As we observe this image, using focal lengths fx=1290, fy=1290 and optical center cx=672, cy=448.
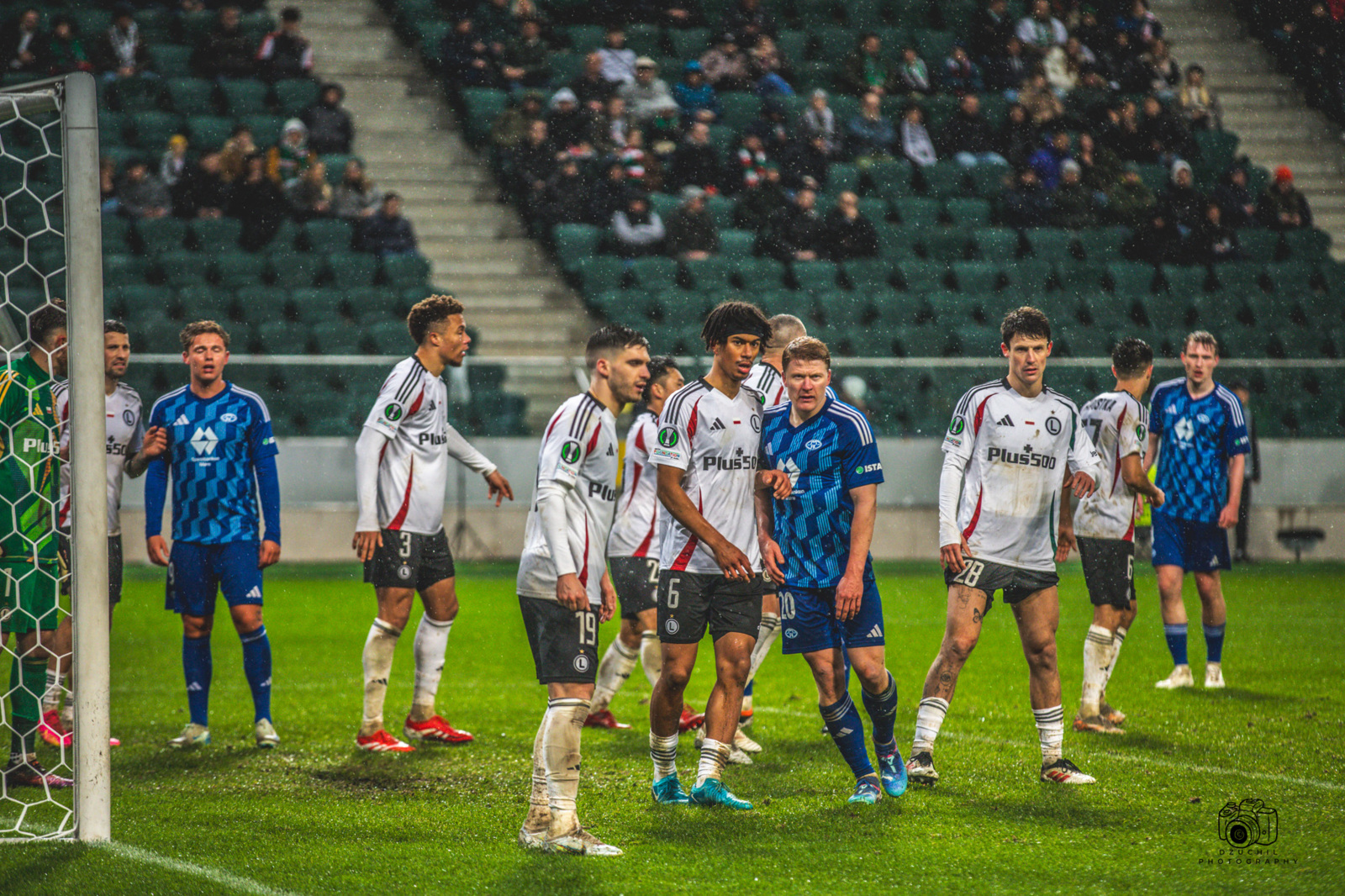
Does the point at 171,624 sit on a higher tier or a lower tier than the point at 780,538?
lower

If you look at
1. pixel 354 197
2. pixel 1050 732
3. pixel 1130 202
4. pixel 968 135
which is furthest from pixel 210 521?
pixel 1130 202

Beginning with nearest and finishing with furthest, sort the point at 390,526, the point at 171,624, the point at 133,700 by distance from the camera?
the point at 390,526 → the point at 133,700 → the point at 171,624

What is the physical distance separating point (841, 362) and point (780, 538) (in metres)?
9.46

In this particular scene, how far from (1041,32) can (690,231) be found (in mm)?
6965

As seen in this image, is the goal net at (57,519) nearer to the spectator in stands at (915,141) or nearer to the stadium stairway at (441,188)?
the stadium stairway at (441,188)

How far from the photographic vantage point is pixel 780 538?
5.44 meters

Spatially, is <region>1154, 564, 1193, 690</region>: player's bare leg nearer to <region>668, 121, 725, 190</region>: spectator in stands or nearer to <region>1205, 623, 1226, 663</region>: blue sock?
<region>1205, 623, 1226, 663</region>: blue sock

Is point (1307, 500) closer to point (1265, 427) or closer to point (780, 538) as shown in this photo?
point (1265, 427)

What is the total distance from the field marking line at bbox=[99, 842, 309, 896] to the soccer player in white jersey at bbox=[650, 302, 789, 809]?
1.78 m

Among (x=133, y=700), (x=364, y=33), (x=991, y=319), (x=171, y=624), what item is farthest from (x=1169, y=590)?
(x=364, y=33)

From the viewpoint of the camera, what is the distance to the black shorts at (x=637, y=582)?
6.78 meters

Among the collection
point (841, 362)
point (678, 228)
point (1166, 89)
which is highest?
point (1166, 89)

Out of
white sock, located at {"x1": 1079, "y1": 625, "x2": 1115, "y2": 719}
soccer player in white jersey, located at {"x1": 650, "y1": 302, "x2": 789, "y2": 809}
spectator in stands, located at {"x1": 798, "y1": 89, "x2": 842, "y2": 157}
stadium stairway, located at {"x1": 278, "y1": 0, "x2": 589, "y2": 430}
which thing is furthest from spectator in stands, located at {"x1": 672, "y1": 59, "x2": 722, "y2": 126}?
soccer player in white jersey, located at {"x1": 650, "y1": 302, "x2": 789, "y2": 809}

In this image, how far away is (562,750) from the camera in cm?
455
